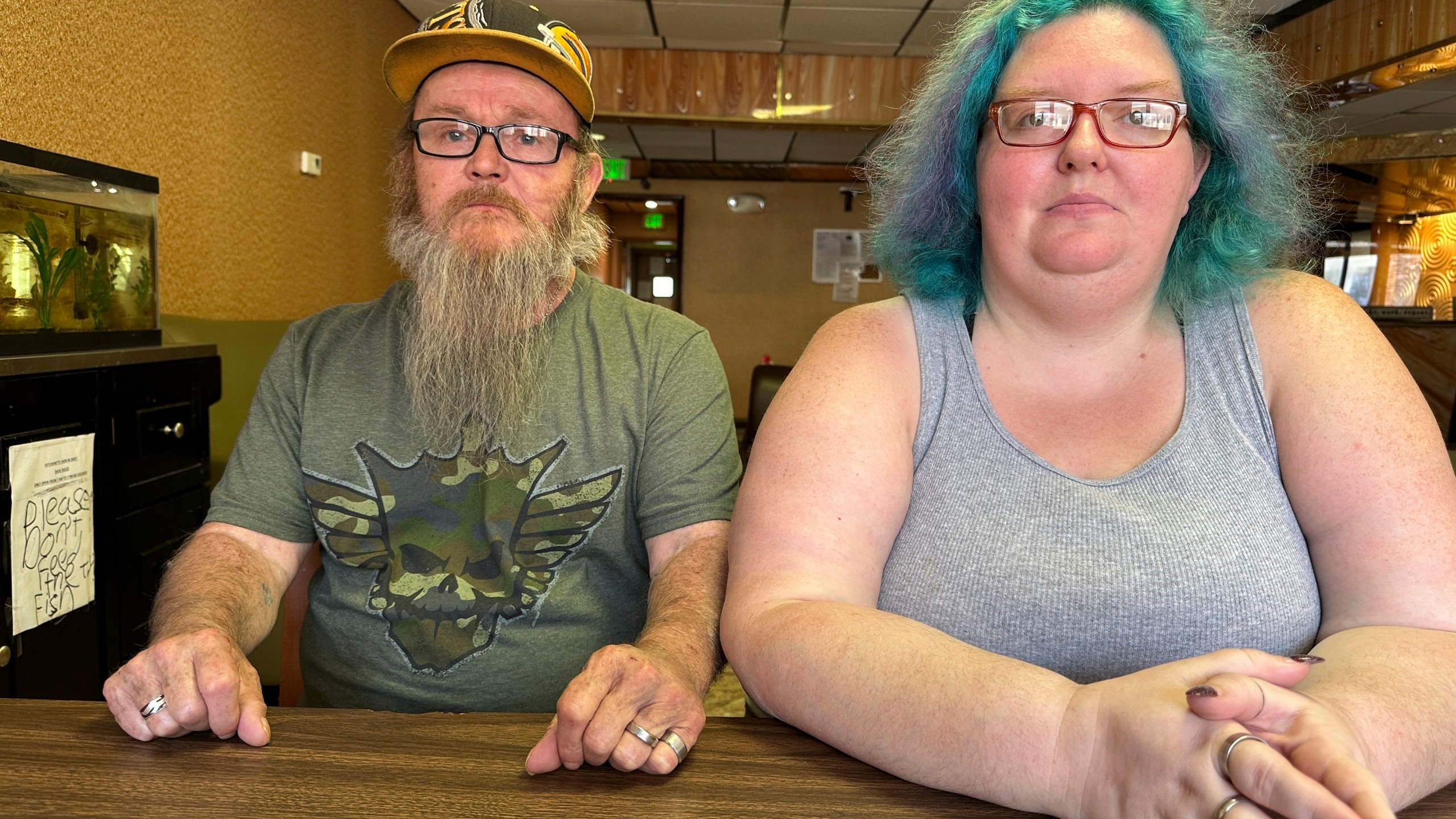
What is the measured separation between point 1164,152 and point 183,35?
11.6 ft

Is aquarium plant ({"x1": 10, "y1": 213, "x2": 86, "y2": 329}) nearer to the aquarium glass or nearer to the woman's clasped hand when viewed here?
the aquarium glass

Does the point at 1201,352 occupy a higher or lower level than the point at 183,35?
lower

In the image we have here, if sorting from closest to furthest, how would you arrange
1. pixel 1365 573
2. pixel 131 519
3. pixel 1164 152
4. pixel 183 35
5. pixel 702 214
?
pixel 1365 573 < pixel 1164 152 < pixel 131 519 < pixel 183 35 < pixel 702 214

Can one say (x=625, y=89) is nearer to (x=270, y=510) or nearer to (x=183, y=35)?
(x=183, y=35)

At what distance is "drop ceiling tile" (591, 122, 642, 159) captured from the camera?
7.39m

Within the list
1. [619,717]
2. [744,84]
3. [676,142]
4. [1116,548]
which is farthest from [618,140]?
[619,717]

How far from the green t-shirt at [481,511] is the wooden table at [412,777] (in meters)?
0.46

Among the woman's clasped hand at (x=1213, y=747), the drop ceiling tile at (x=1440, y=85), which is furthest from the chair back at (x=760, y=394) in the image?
the drop ceiling tile at (x=1440, y=85)

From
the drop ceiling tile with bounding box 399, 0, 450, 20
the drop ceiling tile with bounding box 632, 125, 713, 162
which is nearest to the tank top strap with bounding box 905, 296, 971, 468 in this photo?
the drop ceiling tile with bounding box 399, 0, 450, 20

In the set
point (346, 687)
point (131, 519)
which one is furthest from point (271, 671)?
point (346, 687)

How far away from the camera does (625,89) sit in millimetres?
5949

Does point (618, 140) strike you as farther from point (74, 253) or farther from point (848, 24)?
point (74, 253)

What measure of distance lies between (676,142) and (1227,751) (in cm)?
828

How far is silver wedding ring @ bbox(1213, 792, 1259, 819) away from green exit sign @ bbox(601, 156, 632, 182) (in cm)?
131
